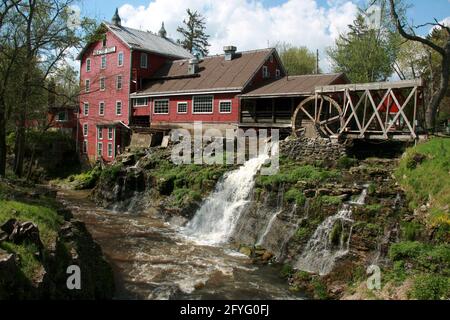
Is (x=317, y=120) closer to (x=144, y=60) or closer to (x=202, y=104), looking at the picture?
(x=202, y=104)

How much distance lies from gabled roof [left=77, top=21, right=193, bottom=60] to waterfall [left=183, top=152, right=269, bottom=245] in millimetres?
19497

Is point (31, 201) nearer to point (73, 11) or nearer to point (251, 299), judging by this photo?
point (251, 299)

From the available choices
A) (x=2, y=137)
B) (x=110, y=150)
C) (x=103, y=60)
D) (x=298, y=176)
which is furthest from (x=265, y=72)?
(x=2, y=137)

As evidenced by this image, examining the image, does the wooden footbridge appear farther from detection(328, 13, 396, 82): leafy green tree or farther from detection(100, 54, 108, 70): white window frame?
detection(100, 54, 108, 70): white window frame

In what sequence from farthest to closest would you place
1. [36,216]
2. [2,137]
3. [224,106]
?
[224,106] → [2,137] → [36,216]

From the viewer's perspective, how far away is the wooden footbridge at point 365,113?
19.2 m

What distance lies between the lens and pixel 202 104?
31.6 meters

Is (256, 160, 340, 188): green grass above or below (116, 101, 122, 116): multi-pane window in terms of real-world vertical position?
below

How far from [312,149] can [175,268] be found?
10048 mm

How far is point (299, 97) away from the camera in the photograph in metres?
26.8

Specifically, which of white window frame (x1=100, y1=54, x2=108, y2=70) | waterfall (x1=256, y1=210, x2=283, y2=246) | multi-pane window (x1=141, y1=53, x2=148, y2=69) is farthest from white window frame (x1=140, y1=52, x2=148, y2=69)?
waterfall (x1=256, y1=210, x2=283, y2=246)

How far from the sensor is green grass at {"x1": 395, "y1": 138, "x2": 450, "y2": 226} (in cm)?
1328

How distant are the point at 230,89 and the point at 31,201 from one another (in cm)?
1851
